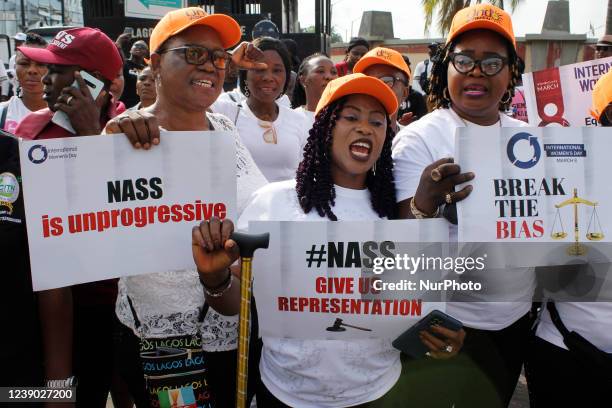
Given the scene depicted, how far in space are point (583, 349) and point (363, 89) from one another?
1.30 m

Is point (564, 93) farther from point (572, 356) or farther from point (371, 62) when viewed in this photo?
point (572, 356)

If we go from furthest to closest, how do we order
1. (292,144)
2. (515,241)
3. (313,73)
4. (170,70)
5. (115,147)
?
(313,73) < (292,144) < (170,70) < (515,241) < (115,147)

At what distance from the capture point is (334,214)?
2361 millimetres

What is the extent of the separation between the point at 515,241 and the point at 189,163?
123cm

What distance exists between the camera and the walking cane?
1962mm

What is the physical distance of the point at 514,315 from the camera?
2.59 metres

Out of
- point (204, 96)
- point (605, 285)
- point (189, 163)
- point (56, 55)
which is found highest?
point (56, 55)

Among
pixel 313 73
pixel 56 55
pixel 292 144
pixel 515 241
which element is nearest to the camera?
pixel 515 241

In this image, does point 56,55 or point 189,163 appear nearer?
point 189,163

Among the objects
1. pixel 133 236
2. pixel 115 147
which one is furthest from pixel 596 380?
pixel 115 147

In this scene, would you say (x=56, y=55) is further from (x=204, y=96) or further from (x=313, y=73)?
(x=313, y=73)

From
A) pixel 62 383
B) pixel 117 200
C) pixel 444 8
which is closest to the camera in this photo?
pixel 117 200

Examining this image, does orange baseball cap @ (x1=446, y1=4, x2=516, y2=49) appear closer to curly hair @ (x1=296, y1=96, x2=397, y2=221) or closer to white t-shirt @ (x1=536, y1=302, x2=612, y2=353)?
curly hair @ (x1=296, y1=96, x2=397, y2=221)

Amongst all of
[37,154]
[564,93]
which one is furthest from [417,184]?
[564,93]
